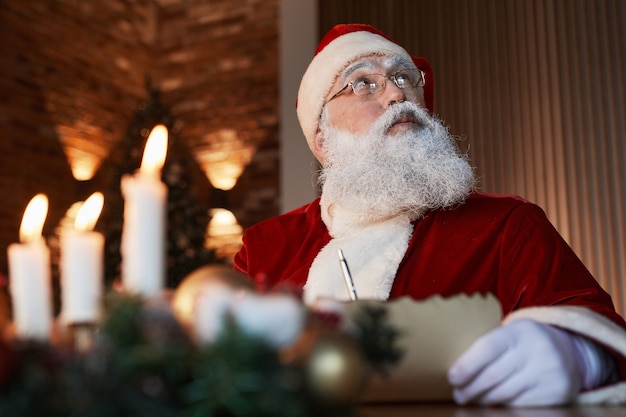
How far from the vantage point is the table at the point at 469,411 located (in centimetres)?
67

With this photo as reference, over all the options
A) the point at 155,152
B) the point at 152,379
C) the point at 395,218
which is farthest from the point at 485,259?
the point at 152,379

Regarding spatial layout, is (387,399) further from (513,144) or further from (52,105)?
(52,105)

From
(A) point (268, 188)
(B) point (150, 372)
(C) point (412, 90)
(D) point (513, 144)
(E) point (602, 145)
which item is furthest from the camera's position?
(A) point (268, 188)

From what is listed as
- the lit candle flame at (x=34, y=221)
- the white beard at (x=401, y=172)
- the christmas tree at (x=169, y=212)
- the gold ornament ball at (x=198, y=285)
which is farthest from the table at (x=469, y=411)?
the christmas tree at (x=169, y=212)

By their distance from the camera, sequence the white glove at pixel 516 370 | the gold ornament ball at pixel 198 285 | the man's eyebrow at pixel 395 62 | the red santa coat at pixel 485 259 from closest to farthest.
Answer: the gold ornament ball at pixel 198 285 < the white glove at pixel 516 370 < the red santa coat at pixel 485 259 < the man's eyebrow at pixel 395 62

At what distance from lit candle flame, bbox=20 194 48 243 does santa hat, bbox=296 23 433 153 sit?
146 centimetres

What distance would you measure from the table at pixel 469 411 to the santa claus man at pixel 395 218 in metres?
0.44

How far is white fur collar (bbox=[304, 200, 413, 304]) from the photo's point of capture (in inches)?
63.5

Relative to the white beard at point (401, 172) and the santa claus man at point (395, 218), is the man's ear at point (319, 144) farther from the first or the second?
the white beard at point (401, 172)

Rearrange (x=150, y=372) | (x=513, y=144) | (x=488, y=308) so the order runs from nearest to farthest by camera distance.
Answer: (x=150, y=372) → (x=488, y=308) → (x=513, y=144)

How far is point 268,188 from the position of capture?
16.3 ft

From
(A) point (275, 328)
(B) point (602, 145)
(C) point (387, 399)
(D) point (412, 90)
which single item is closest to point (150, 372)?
→ (A) point (275, 328)

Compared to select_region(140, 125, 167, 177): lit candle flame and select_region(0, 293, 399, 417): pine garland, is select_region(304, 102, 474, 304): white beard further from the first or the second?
select_region(0, 293, 399, 417): pine garland

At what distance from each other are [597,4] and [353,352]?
409cm
